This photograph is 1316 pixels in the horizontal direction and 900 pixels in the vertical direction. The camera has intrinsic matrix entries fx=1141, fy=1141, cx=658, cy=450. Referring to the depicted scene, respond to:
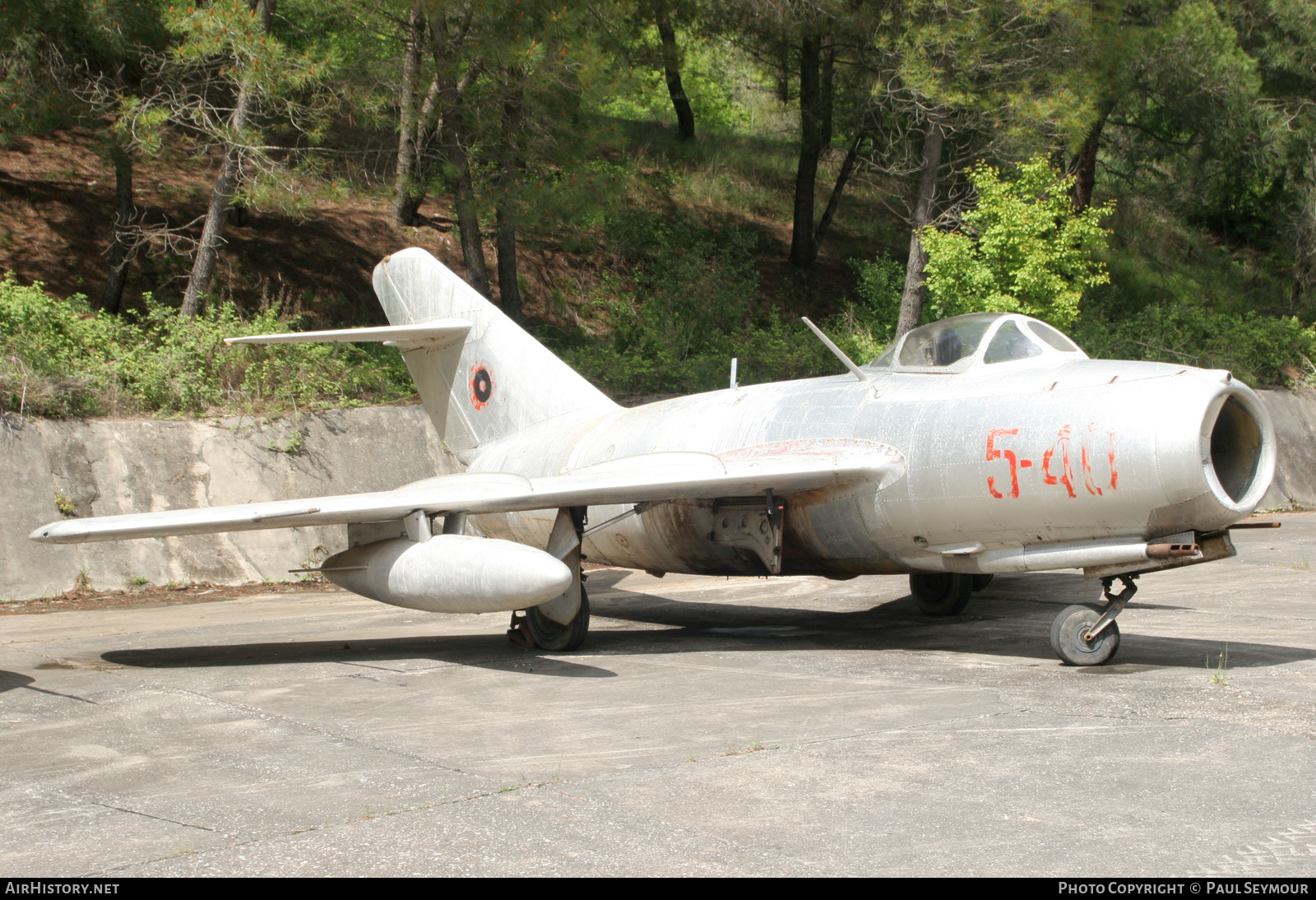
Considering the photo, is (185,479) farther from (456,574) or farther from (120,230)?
(456,574)

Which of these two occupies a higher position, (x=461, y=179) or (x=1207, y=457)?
(x=461, y=179)

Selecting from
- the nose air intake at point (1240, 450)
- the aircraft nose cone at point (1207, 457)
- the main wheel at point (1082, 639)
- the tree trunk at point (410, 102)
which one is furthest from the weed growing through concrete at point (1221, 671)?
the tree trunk at point (410, 102)

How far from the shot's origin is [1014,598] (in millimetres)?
12633

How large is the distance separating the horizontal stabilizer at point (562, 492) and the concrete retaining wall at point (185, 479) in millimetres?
5926

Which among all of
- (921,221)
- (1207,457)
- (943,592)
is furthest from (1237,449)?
(921,221)

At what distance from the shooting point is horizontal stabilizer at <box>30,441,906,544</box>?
28.9ft

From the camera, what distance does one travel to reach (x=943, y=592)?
37.9 feet

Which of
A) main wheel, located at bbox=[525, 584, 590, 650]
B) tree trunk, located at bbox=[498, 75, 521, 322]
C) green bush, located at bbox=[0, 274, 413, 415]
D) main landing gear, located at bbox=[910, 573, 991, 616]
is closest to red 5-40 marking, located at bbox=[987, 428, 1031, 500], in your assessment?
main landing gear, located at bbox=[910, 573, 991, 616]

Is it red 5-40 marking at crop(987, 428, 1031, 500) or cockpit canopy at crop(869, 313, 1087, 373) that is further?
cockpit canopy at crop(869, 313, 1087, 373)

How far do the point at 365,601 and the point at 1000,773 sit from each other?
10.4 m

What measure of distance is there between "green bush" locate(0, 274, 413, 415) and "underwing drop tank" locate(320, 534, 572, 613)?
7.96m

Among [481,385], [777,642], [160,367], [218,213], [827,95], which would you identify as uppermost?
[827,95]

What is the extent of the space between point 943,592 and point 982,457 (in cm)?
359

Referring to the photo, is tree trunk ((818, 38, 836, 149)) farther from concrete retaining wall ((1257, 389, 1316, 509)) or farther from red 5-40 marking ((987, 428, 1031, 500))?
red 5-40 marking ((987, 428, 1031, 500))
